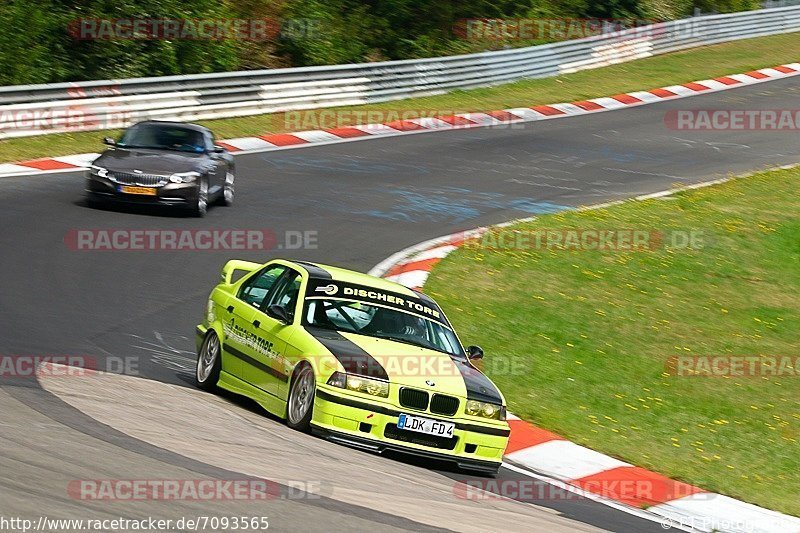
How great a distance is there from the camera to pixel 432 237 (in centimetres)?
1875

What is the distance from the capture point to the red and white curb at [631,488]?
31.5 ft

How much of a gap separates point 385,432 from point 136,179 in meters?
9.20

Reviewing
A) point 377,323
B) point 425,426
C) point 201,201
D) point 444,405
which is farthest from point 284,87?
point 425,426

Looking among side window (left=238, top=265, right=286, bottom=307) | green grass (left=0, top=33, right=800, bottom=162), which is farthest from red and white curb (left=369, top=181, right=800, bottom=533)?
green grass (left=0, top=33, right=800, bottom=162)

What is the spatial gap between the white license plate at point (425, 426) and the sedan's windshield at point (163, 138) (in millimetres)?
10340

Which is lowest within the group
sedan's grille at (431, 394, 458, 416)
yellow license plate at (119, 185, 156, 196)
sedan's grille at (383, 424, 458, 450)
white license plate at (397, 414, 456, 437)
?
sedan's grille at (383, 424, 458, 450)

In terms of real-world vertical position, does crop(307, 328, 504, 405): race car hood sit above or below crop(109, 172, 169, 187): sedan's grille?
below

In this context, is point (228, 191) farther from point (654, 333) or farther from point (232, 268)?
point (232, 268)

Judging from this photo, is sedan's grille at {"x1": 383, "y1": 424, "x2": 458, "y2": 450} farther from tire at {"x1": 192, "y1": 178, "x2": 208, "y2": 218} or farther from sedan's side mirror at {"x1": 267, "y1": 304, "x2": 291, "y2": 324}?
tire at {"x1": 192, "y1": 178, "x2": 208, "y2": 218}

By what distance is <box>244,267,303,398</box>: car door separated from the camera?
1020 centimetres

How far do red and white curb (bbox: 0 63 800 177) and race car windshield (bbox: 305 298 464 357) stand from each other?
11.2 m

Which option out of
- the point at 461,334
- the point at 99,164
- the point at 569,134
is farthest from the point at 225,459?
the point at 569,134

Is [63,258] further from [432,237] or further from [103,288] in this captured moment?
[432,237]

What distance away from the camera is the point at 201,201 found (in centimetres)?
1839
